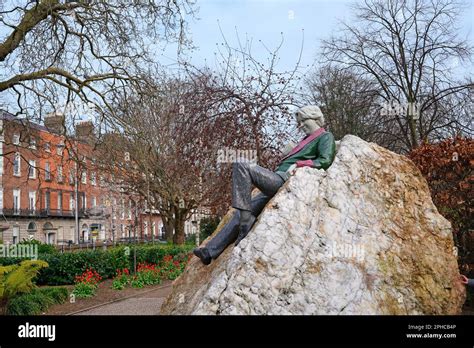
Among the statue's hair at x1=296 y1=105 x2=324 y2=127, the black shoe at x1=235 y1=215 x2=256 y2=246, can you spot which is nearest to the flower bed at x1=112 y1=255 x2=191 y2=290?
the black shoe at x1=235 y1=215 x2=256 y2=246

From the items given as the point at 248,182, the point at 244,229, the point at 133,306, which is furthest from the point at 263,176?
the point at 133,306

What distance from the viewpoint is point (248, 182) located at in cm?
630

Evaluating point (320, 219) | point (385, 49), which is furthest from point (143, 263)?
point (320, 219)

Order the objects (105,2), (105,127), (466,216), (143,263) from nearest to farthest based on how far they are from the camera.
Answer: (466,216), (105,2), (105,127), (143,263)

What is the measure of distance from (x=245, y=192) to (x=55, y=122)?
35.1ft

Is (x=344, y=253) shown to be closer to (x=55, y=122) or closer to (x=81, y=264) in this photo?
(x=55, y=122)

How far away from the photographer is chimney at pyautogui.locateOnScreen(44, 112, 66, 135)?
1468cm

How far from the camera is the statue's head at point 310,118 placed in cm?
695

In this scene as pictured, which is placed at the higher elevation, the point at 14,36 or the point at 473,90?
the point at 14,36

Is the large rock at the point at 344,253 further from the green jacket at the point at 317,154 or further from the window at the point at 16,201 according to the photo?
the window at the point at 16,201

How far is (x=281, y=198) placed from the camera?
240 inches
